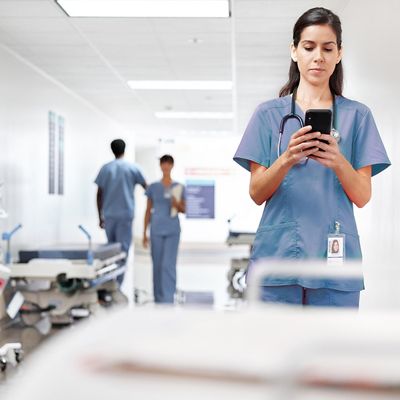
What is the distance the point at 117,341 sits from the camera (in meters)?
0.55

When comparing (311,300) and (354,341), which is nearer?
(354,341)

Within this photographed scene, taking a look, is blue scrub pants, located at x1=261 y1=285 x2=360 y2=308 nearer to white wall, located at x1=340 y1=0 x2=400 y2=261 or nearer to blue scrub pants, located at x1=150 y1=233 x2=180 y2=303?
white wall, located at x1=340 y1=0 x2=400 y2=261

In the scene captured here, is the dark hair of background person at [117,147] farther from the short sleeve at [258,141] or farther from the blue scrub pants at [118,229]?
the short sleeve at [258,141]

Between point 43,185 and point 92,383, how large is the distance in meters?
6.22

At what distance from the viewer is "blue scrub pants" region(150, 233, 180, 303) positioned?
20.1 ft

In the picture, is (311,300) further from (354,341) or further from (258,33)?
(258,33)

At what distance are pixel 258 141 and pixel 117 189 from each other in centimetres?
489

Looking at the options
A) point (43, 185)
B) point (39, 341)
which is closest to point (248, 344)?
point (39, 341)

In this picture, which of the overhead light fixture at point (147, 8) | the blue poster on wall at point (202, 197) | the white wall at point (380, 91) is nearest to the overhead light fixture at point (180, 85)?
the overhead light fixture at point (147, 8)

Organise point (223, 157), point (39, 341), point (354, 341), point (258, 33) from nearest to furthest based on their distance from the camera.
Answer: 1. point (354, 341)
2. point (39, 341)
3. point (258, 33)
4. point (223, 157)

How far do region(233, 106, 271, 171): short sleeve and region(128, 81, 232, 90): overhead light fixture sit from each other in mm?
5600

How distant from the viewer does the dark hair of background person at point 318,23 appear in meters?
1.65

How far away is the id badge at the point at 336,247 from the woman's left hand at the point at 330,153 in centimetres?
17

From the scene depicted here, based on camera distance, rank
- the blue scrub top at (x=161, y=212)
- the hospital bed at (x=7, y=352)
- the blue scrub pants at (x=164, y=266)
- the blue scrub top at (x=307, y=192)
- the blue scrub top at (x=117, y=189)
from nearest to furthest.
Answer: the blue scrub top at (x=307, y=192)
the hospital bed at (x=7, y=352)
the blue scrub pants at (x=164, y=266)
the blue scrub top at (x=161, y=212)
the blue scrub top at (x=117, y=189)
